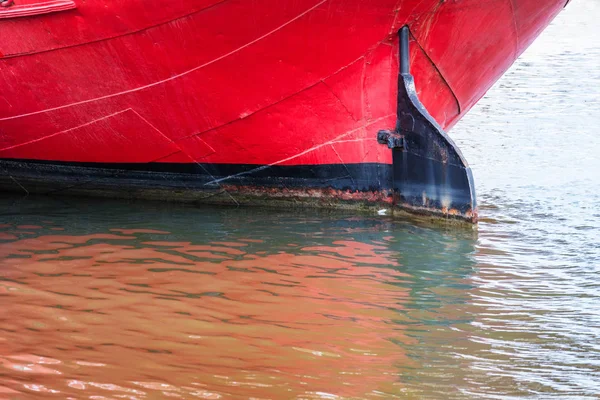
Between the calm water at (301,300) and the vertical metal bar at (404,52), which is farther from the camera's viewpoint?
the vertical metal bar at (404,52)

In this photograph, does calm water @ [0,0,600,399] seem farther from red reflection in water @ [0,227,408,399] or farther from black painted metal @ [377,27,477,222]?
black painted metal @ [377,27,477,222]

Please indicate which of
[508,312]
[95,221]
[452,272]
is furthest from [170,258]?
[508,312]

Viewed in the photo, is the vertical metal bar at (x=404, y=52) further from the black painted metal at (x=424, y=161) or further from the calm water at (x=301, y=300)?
the calm water at (x=301, y=300)

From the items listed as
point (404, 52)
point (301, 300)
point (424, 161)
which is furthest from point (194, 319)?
point (404, 52)

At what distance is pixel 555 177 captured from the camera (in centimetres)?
662

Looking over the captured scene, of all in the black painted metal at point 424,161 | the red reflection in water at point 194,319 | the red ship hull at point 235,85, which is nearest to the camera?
the red reflection in water at point 194,319

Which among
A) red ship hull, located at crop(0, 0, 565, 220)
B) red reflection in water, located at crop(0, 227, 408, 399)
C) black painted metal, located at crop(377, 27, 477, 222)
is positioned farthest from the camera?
black painted metal, located at crop(377, 27, 477, 222)

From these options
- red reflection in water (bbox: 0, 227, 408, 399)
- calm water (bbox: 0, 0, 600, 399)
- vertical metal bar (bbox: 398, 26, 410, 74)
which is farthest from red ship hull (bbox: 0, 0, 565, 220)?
red reflection in water (bbox: 0, 227, 408, 399)

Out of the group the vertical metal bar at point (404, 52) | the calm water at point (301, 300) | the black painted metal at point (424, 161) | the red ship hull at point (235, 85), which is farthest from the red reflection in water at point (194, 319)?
the vertical metal bar at point (404, 52)

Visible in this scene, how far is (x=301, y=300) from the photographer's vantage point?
13.6 feet

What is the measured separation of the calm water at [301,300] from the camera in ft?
10.7

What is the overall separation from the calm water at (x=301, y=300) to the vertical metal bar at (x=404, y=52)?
0.91 m

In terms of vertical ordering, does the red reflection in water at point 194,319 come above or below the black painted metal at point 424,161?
below

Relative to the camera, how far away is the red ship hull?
16.6 feet
